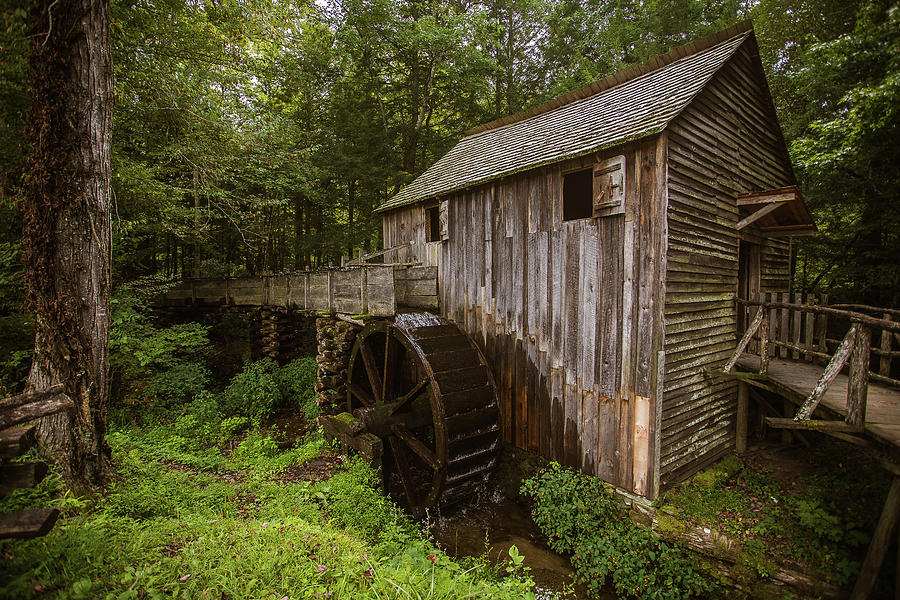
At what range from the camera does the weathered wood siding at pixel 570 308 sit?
4.78 metres

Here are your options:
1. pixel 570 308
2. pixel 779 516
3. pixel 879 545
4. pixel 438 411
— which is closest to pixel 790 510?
pixel 779 516

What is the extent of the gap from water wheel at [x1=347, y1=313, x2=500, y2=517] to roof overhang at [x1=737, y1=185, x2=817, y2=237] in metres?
4.84

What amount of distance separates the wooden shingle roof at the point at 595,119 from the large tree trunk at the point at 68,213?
4.99 meters

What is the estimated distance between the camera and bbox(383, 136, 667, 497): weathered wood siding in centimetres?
478

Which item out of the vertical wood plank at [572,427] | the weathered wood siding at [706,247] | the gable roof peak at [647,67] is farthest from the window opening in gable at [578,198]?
the vertical wood plank at [572,427]

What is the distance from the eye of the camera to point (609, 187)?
16.7 ft

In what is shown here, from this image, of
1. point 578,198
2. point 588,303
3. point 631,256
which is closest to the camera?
point 631,256

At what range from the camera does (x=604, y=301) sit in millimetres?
5152

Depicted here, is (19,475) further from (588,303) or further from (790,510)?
(790,510)

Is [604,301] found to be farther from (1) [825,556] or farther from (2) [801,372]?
(1) [825,556]

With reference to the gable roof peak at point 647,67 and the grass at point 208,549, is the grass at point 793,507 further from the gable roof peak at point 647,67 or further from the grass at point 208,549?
the gable roof peak at point 647,67

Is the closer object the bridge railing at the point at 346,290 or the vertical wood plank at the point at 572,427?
the vertical wood plank at the point at 572,427

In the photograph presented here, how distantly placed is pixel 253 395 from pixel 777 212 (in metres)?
11.4

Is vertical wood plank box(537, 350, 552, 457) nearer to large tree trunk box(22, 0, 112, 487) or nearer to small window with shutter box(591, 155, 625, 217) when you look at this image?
small window with shutter box(591, 155, 625, 217)
